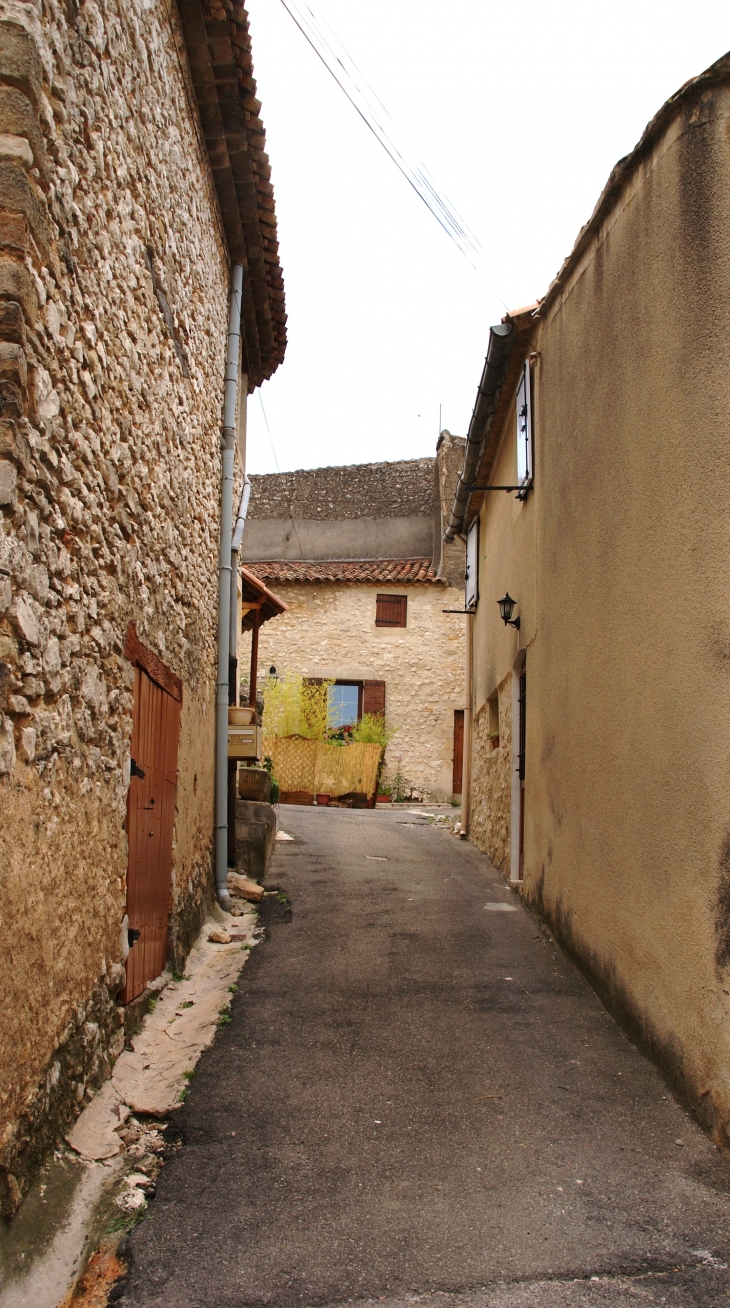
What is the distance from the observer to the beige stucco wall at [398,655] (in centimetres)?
2075

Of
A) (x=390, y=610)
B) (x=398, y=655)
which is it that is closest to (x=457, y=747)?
(x=398, y=655)

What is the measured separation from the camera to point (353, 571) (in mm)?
21422

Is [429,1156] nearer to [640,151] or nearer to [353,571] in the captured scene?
[640,151]

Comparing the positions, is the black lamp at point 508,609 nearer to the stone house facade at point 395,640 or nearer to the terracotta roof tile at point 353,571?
the stone house facade at point 395,640

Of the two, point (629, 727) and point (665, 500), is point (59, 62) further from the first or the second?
point (629, 727)

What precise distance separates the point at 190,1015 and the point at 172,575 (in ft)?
8.15

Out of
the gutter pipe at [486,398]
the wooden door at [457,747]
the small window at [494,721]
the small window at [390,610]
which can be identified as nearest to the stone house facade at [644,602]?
the gutter pipe at [486,398]

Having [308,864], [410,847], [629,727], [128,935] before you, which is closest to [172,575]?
[128,935]

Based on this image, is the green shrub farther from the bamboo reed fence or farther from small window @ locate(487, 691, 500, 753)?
small window @ locate(487, 691, 500, 753)

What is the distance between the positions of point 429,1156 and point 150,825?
229cm

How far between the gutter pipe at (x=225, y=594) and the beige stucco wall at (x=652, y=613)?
2.56 metres

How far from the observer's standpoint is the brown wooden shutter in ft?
68.4

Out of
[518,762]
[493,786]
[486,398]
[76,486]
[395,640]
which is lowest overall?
[493,786]

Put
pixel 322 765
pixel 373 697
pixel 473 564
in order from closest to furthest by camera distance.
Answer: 1. pixel 473 564
2. pixel 322 765
3. pixel 373 697
